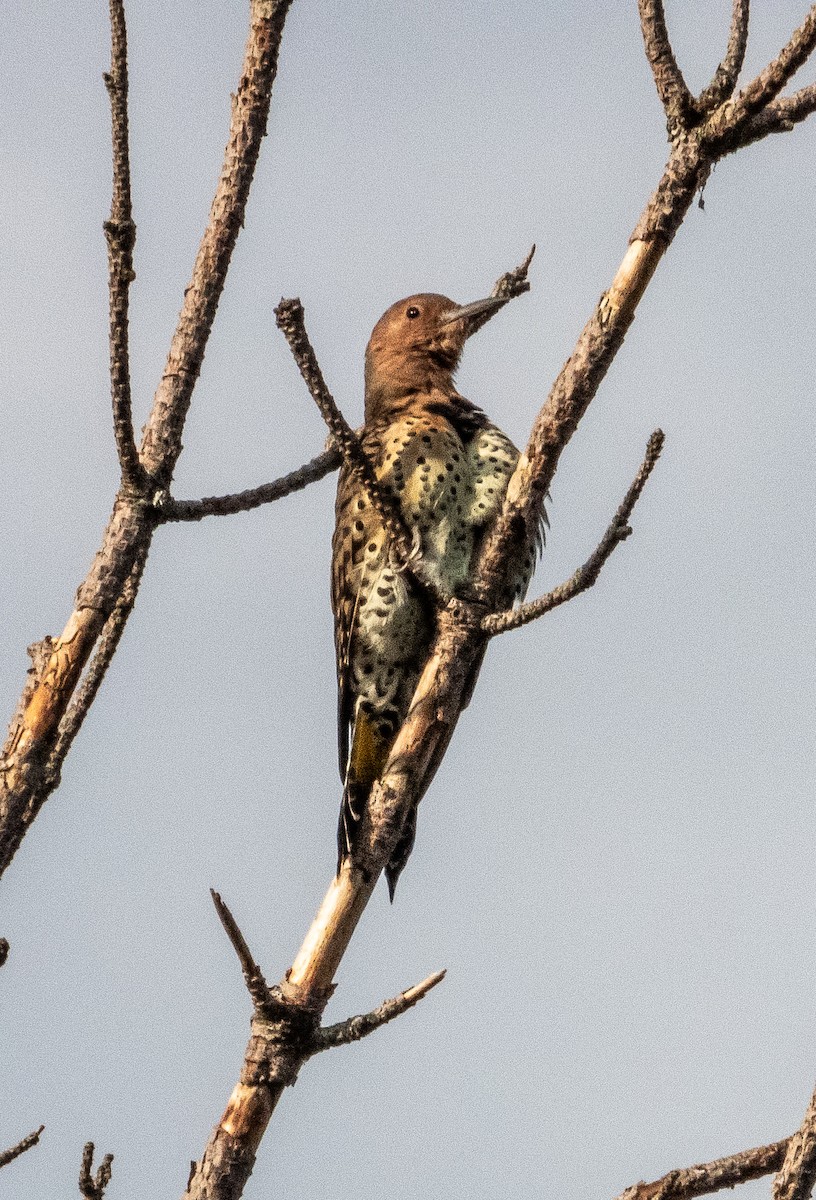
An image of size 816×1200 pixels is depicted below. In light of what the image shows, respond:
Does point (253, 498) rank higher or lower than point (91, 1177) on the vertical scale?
higher

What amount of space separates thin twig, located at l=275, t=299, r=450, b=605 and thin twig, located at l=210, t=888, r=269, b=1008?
1.42 m

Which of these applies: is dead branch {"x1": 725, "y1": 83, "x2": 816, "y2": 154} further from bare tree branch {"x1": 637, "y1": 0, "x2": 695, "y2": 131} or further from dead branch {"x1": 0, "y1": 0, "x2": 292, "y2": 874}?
dead branch {"x1": 0, "y1": 0, "x2": 292, "y2": 874}

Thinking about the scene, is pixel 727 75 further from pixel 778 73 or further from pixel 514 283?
pixel 514 283

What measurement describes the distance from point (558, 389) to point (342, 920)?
1.74 m

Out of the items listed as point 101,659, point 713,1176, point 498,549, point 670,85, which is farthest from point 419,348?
point 713,1176

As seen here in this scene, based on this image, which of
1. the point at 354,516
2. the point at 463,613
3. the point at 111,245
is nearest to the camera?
the point at 111,245

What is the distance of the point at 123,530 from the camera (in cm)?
409

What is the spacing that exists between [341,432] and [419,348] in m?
4.32

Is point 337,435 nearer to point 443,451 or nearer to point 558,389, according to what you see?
point 558,389

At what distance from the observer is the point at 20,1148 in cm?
391

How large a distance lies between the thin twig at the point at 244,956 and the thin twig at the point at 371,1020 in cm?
20

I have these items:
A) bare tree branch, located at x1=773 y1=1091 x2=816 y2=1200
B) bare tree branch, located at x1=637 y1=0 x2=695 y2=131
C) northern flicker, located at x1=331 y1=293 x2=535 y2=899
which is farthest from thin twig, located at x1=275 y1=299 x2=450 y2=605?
bare tree branch, located at x1=773 y1=1091 x2=816 y2=1200

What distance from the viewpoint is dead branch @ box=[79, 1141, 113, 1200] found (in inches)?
148

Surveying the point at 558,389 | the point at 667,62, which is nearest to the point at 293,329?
the point at 558,389
